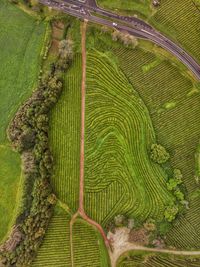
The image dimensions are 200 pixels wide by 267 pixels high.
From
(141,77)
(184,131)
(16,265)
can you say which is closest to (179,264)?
(184,131)

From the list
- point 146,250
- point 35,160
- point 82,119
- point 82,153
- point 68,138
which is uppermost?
point 82,119

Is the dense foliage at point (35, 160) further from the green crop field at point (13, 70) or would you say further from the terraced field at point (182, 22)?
the terraced field at point (182, 22)

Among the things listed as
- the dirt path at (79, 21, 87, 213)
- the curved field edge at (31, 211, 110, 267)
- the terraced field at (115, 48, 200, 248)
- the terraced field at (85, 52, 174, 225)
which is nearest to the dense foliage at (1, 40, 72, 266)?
the curved field edge at (31, 211, 110, 267)

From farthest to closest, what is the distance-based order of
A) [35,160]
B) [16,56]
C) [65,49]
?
[16,56] < [65,49] < [35,160]

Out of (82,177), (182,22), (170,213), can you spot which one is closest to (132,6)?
(182,22)

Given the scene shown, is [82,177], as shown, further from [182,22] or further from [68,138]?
[182,22]
